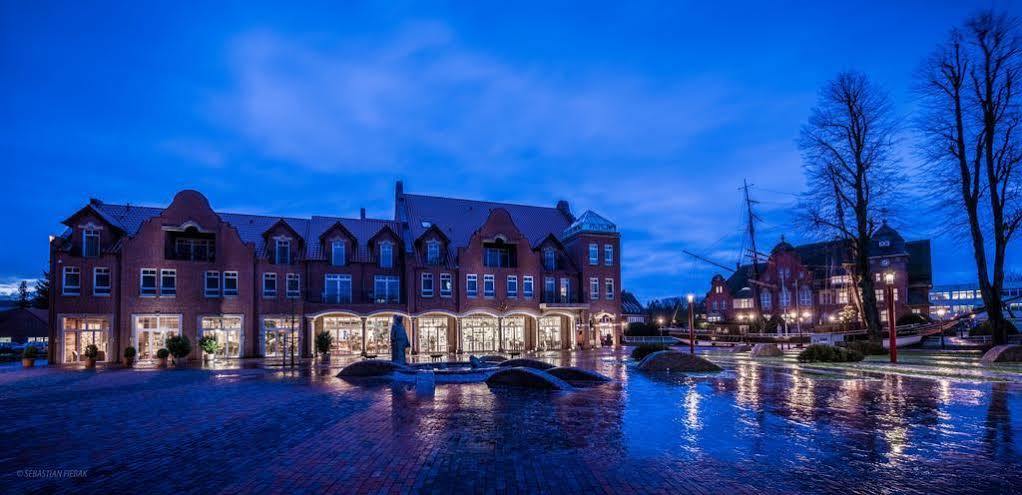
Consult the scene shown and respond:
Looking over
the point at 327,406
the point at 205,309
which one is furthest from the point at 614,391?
the point at 205,309

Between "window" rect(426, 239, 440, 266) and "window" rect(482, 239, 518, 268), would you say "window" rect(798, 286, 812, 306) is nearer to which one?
"window" rect(482, 239, 518, 268)

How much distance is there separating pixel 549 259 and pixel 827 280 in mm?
40228

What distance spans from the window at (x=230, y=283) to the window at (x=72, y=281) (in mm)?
8275

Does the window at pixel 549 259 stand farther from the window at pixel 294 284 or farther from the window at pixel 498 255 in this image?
the window at pixel 294 284

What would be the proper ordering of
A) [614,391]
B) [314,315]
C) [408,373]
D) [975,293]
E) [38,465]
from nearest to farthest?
1. [38,465]
2. [614,391]
3. [408,373]
4. [314,315]
5. [975,293]

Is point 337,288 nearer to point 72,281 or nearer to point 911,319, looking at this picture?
point 72,281

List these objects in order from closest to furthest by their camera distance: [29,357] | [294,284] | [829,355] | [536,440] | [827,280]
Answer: [536,440] < [829,355] < [29,357] < [294,284] < [827,280]

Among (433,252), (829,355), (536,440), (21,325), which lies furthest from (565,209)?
(21,325)

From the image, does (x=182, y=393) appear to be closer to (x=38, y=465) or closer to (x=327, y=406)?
(x=327, y=406)

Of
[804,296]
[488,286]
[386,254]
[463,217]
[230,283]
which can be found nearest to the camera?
[230,283]

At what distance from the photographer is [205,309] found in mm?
38531

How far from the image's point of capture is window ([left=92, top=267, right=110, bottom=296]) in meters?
36.6

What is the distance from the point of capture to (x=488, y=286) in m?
46.6

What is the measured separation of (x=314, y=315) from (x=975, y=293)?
8225 cm
